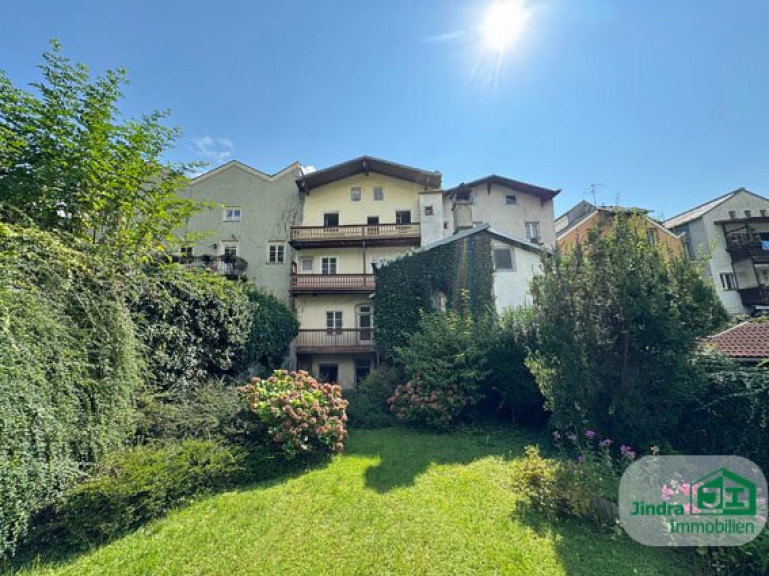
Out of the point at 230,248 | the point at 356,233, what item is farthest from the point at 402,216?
the point at 230,248

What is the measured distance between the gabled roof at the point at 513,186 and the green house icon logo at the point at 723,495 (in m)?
19.7

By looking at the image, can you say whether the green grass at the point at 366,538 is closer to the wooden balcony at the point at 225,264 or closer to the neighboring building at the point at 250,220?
the neighboring building at the point at 250,220

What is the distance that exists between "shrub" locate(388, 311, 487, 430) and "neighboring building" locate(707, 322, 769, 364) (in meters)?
5.38

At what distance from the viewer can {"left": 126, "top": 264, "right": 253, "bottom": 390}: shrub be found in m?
7.08

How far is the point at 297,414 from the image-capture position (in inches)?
256

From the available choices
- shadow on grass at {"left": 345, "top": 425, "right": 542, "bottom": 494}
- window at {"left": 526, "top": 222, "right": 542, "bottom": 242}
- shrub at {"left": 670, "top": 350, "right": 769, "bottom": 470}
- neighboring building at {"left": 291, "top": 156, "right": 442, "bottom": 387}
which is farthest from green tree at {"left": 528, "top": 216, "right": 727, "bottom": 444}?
window at {"left": 526, "top": 222, "right": 542, "bottom": 242}

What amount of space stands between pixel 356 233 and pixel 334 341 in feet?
21.9

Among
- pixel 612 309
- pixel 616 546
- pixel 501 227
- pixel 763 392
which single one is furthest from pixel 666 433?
pixel 501 227

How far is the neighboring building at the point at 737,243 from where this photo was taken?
966 inches

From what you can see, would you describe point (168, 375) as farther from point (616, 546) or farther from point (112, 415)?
point (616, 546)

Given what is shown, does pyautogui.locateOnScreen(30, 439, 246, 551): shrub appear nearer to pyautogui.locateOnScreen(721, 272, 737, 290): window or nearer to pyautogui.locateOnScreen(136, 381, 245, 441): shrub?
pyautogui.locateOnScreen(136, 381, 245, 441): shrub

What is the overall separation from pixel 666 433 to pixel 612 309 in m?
2.81

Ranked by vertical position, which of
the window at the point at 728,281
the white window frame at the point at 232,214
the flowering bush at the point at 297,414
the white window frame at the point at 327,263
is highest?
the white window frame at the point at 232,214

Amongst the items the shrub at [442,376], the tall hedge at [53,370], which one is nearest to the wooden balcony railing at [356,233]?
the shrub at [442,376]
